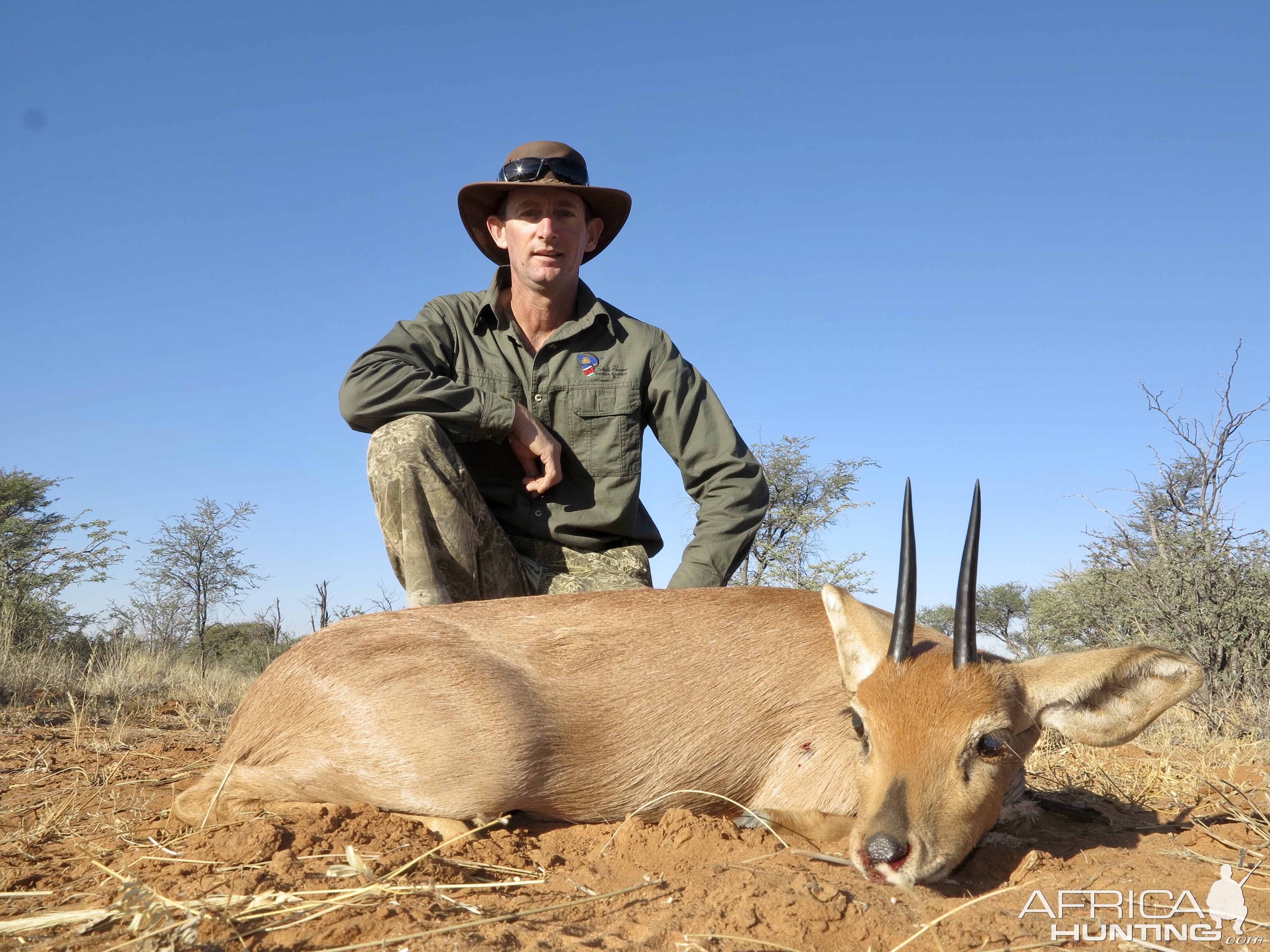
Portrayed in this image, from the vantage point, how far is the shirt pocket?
245 inches

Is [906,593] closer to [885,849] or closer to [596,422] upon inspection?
[885,849]

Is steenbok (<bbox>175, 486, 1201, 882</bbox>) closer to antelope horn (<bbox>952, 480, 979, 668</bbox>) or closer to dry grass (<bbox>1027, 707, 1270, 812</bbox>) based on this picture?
antelope horn (<bbox>952, 480, 979, 668</bbox>)

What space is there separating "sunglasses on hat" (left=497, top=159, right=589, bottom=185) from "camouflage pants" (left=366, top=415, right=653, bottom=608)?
1.98 meters

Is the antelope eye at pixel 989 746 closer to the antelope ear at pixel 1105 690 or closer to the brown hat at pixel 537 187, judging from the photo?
the antelope ear at pixel 1105 690

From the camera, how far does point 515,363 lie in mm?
6289

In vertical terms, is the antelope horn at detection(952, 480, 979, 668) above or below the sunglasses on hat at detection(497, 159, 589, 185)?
below

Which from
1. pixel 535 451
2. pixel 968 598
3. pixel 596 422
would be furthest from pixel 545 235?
pixel 968 598

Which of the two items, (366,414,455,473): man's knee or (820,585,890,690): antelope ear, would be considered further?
(366,414,455,473): man's knee

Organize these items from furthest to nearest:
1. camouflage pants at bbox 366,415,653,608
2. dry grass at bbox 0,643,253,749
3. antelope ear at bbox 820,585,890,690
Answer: dry grass at bbox 0,643,253,749
camouflage pants at bbox 366,415,653,608
antelope ear at bbox 820,585,890,690

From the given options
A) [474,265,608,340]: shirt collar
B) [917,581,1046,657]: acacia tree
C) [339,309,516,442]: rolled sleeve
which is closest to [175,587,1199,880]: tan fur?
[339,309,516,442]: rolled sleeve

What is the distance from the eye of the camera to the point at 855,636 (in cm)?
367

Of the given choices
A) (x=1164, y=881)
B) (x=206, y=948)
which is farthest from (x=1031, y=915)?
(x=206, y=948)

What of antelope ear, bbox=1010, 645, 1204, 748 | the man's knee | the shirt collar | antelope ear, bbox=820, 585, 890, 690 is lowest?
antelope ear, bbox=1010, 645, 1204, 748

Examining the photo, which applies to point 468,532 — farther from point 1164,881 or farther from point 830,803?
point 1164,881
